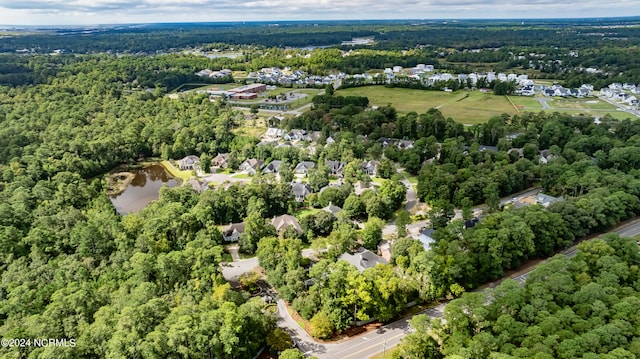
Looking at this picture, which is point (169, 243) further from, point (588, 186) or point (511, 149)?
point (511, 149)

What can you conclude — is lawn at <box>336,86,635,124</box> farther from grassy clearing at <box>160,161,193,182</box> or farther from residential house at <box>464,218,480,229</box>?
grassy clearing at <box>160,161,193,182</box>

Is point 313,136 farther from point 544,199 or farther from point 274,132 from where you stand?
point 544,199

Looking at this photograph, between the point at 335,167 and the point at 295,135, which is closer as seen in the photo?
the point at 335,167

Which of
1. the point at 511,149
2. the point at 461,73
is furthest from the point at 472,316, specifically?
the point at 461,73

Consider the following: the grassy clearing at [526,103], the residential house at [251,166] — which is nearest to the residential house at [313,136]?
the residential house at [251,166]

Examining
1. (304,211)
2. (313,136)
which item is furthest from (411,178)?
(313,136)

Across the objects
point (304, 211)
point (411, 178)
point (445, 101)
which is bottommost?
point (304, 211)

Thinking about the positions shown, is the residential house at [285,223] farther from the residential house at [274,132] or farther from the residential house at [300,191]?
the residential house at [274,132]

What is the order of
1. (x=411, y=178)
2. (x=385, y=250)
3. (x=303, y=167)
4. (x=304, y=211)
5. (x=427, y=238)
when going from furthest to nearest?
(x=303, y=167)
(x=411, y=178)
(x=304, y=211)
(x=385, y=250)
(x=427, y=238)
